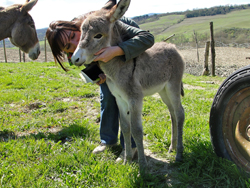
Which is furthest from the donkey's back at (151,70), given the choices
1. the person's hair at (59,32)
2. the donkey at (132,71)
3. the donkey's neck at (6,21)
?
the donkey's neck at (6,21)

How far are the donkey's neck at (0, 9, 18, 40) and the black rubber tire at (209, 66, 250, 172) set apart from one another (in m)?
5.06

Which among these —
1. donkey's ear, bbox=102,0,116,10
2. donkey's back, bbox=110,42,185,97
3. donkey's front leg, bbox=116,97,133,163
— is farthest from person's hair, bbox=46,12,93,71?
donkey's front leg, bbox=116,97,133,163

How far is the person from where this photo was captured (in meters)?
2.38

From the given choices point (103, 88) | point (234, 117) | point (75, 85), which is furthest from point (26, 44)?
point (234, 117)

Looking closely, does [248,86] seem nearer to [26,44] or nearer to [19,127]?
[19,127]

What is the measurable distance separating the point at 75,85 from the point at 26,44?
95.0 inches

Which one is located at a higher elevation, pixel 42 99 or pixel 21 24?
pixel 21 24

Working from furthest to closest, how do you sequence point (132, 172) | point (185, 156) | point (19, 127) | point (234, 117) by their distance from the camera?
point (19, 127) → point (185, 156) → point (132, 172) → point (234, 117)

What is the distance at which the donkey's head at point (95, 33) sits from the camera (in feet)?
6.90

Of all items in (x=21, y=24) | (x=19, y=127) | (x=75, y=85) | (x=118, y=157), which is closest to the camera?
(x=118, y=157)

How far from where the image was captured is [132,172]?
8.46ft

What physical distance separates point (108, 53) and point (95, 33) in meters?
0.26

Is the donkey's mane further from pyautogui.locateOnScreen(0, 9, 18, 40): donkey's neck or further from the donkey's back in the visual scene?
pyautogui.locateOnScreen(0, 9, 18, 40): donkey's neck

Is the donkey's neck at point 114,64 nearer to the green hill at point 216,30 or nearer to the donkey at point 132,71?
the donkey at point 132,71
